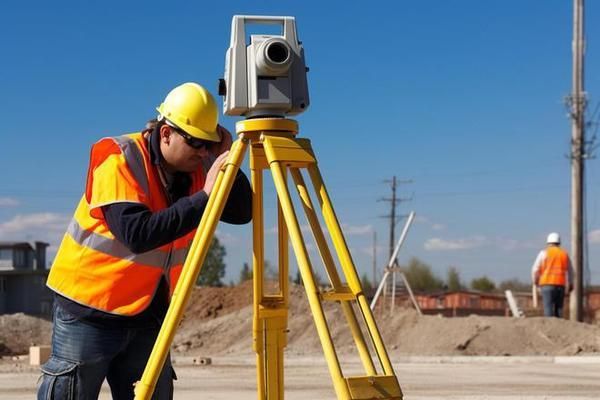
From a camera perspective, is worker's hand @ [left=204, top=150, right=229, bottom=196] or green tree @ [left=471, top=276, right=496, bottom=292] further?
green tree @ [left=471, top=276, right=496, bottom=292]

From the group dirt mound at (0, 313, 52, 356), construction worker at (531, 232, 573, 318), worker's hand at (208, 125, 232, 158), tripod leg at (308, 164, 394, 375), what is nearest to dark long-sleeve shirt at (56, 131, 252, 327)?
worker's hand at (208, 125, 232, 158)

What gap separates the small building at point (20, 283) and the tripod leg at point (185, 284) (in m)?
25.3

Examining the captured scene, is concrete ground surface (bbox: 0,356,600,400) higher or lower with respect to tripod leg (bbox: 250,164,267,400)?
lower

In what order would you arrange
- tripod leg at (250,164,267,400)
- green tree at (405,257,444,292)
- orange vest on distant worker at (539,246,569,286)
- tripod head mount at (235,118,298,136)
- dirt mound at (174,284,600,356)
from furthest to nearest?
green tree at (405,257,444,292), orange vest on distant worker at (539,246,569,286), dirt mound at (174,284,600,356), tripod leg at (250,164,267,400), tripod head mount at (235,118,298,136)

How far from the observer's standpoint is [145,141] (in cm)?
357

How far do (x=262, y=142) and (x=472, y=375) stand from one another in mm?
7742

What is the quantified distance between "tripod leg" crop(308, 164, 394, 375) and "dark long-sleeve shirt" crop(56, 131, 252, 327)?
15.4 inches

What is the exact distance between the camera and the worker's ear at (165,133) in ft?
11.4

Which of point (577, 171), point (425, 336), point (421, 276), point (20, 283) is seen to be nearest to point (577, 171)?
point (577, 171)

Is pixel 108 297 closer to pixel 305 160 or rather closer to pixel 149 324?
pixel 149 324

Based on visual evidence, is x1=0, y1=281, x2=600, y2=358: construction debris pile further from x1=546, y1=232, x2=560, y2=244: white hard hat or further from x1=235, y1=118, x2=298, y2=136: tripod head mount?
x1=235, y1=118, x2=298, y2=136: tripod head mount

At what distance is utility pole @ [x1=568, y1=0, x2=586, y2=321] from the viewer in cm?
2069

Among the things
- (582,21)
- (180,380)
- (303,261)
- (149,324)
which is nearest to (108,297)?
(149,324)

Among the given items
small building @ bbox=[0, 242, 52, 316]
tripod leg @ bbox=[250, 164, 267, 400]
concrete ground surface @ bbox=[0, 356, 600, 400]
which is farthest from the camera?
small building @ bbox=[0, 242, 52, 316]
